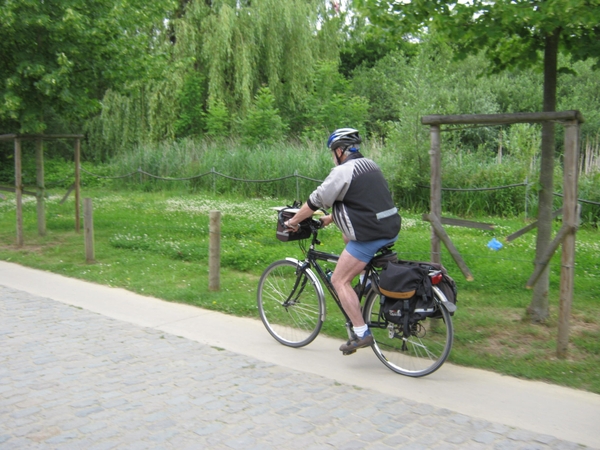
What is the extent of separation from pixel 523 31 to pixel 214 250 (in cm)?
447

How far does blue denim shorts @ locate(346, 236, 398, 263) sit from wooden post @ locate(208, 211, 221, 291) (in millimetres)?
3195

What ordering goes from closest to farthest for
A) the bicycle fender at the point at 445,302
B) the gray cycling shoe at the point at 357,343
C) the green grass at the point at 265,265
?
1. the bicycle fender at the point at 445,302
2. the gray cycling shoe at the point at 357,343
3. the green grass at the point at 265,265

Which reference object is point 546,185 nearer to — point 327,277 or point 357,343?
point 327,277

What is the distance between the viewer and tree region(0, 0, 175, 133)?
11562 mm

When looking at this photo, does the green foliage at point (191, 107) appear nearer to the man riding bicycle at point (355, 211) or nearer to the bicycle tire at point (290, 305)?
the bicycle tire at point (290, 305)

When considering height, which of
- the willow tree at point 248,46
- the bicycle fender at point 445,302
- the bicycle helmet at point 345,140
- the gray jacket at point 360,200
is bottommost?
the bicycle fender at point 445,302

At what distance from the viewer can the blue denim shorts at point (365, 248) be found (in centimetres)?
576

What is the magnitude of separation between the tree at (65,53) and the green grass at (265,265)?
2618 millimetres

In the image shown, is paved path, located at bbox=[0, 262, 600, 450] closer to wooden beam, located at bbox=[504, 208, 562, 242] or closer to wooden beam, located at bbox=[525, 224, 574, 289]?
wooden beam, located at bbox=[525, 224, 574, 289]

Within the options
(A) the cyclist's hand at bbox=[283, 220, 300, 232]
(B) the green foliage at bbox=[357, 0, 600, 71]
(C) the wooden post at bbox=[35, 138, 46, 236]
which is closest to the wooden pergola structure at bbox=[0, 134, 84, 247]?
(C) the wooden post at bbox=[35, 138, 46, 236]

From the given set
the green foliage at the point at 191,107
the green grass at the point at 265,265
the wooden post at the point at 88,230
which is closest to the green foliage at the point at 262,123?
the green foliage at the point at 191,107

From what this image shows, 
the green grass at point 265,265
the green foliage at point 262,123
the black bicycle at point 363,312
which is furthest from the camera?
the green foliage at point 262,123

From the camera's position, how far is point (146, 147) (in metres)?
23.6

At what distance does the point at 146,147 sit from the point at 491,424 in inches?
806
